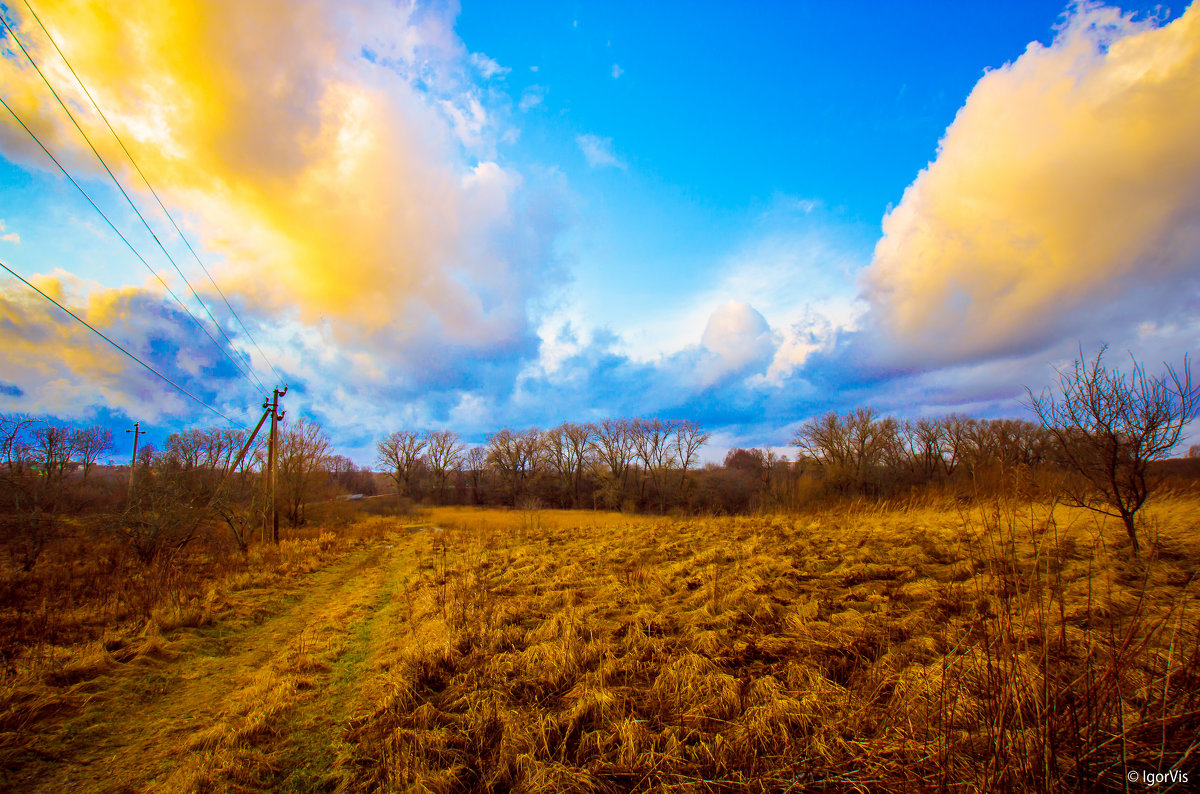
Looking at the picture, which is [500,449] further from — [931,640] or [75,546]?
[931,640]

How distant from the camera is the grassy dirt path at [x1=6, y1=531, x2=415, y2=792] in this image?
434 centimetres

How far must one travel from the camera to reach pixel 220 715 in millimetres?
5562

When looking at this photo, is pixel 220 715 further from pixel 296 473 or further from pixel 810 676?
pixel 296 473

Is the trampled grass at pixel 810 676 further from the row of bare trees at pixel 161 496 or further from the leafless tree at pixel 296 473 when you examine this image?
the leafless tree at pixel 296 473

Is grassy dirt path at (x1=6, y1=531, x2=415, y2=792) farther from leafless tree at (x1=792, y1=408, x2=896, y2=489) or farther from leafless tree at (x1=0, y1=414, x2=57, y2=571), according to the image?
leafless tree at (x1=792, y1=408, x2=896, y2=489)

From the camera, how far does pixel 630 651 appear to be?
5.95 metres

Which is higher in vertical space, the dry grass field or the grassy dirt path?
the dry grass field

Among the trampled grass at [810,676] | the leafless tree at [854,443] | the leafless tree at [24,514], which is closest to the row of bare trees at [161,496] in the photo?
the leafless tree at [24,514]

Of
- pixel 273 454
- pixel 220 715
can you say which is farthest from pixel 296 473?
pixel 220 715

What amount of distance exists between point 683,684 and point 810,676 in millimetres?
1377

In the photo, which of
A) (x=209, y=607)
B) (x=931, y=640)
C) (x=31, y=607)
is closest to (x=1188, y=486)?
(x=931, y=640)

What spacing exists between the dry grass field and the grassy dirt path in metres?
0.04

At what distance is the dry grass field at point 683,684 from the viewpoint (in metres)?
2.74

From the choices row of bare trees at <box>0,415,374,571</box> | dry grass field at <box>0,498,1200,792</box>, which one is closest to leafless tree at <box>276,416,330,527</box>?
row of bare trees at <box>0,415,374,571</box>
